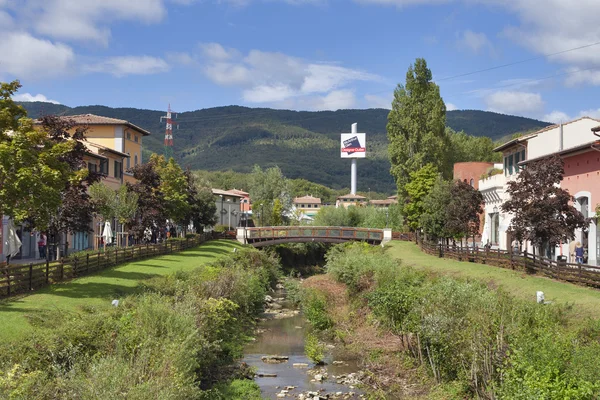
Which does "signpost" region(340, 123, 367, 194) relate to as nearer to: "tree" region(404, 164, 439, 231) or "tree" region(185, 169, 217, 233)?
"tree" region(185, 169, 217, 233)

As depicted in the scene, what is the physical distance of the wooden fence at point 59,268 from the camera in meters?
23.6

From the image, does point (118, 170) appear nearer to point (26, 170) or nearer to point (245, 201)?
point (26, 170)

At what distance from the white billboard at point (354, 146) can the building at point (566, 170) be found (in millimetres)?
83234

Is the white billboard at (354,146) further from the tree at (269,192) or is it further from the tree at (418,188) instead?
the tree at (418,188)

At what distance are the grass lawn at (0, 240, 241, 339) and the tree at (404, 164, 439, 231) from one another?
94.8 feet

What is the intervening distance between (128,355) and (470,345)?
9.45m

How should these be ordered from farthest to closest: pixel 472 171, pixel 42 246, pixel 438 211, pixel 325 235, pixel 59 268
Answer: pixel 325 235 → pixel 472 171 → pixel 438 211 → pixel 42 246 → pixel 59 268

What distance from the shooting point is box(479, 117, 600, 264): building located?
33875 mm

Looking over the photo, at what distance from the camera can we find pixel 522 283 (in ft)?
93.1

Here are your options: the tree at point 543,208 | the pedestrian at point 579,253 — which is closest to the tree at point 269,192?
the pedestrian at point 579,253

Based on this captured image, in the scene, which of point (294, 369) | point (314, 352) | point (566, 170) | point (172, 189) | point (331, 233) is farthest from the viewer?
point (331, 233)

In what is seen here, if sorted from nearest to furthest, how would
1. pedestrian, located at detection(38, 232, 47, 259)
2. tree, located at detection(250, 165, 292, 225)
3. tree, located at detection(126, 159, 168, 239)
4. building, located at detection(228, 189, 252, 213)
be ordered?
pedestrian, located at detection(38, 232, 47, 259)
tree, located at detection(126, 159, 168, 239)
tree, located at detection(250, 165, 292, 225)
building, located at detection(228, 189, 252, 213)

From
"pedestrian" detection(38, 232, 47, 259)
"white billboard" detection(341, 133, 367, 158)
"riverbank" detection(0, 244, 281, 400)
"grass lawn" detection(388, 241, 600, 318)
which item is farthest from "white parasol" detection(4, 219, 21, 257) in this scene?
"white billboard" detection(341, 133, 367, 158)

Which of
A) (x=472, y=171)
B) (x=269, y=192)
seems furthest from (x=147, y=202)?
(x=269, y=192)
